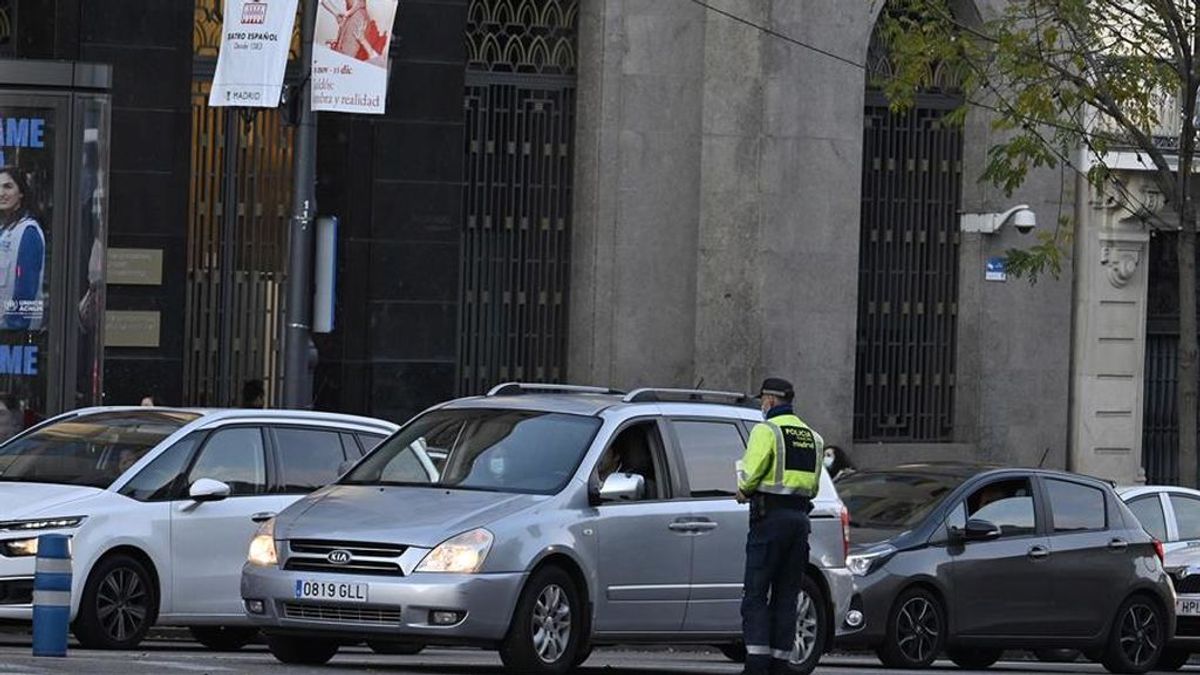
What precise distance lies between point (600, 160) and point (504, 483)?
44.5 feet

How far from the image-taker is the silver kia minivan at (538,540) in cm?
1439

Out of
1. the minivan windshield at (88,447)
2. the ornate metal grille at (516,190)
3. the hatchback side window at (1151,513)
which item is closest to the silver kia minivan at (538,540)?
the minivan windshield at (88,447)

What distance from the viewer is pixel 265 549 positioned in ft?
49.1

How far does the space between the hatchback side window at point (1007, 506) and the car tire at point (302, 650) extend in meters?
5.94

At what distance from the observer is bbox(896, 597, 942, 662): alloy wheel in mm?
19031

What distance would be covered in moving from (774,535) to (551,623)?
4.44 feet

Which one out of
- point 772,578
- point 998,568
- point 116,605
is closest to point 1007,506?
point 998,568

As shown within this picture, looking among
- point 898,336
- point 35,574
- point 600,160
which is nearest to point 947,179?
point 898,336

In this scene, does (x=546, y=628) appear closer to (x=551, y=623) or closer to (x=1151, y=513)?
(x=551, y=623)

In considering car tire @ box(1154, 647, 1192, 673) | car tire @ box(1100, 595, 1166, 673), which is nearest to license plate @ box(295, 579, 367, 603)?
car tire @ box(1100, 595, 1166, 673)

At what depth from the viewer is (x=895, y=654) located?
19.0m

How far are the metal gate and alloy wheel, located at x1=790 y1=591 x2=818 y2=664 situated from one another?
37.9ft

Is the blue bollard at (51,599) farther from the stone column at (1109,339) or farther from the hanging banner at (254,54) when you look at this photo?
the stone column at (1109,339)

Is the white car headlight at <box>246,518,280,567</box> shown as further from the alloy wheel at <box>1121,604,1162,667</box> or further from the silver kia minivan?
the alloy wheel at <box>1121,604,1162,667</box>
